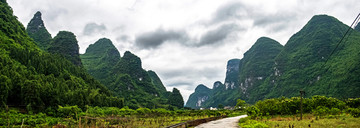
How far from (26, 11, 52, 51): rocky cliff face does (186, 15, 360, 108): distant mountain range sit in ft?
387

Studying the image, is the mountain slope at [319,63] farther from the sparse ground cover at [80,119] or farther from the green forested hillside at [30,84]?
the green forested hillside at [30,84]

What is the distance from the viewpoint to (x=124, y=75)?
114438mm

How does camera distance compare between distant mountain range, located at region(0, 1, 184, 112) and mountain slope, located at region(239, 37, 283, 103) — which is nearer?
distant mountain range, located at region(0, 1, 184, 112)

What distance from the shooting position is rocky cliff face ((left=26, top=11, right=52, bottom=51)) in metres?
105

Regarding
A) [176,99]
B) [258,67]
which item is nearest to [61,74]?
[176,99]

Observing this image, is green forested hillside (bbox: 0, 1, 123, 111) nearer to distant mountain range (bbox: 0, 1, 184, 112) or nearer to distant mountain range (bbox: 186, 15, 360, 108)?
distant mountain range (bbox: 0, 1, 184, 112)

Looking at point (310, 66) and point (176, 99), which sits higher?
point (310, 66)

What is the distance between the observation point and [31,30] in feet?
360

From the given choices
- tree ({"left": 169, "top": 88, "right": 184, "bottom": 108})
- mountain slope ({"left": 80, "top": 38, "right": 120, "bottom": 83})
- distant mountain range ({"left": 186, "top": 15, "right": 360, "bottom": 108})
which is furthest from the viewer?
mountain slope ({"left": 80, "top": 38, "right": 120, "bottom": 83})

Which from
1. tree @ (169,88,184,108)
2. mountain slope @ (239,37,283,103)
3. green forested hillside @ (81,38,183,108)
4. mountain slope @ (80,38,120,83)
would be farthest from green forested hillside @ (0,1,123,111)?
mountain slope @ (239,37,283,103)

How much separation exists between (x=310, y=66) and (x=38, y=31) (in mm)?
145486

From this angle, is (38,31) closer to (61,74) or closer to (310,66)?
(61,74)

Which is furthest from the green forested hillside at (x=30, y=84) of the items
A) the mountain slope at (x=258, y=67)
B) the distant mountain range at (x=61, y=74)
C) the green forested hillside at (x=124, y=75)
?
the mountain slope at (x=258, y=67)

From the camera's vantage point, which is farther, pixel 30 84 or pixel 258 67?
pixel 258 67
